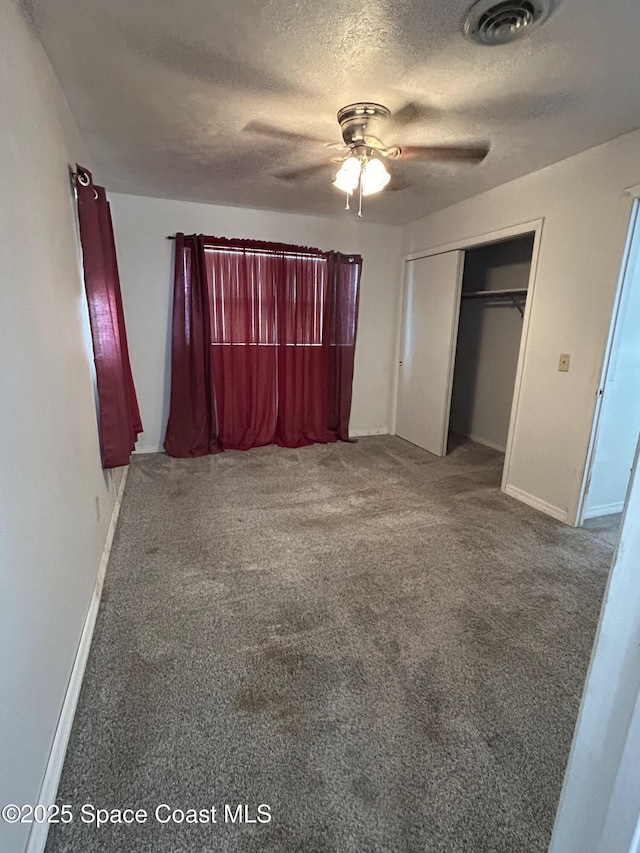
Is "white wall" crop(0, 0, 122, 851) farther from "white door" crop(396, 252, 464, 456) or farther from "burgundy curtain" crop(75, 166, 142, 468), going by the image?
"white door" crop(396, 252, 464, 456)

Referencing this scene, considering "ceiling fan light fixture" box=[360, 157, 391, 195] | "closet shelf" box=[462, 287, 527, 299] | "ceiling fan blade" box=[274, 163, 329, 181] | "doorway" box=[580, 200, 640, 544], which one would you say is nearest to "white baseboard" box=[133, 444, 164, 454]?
"ceiling fan blade" box=[274, 163, 329, 181]

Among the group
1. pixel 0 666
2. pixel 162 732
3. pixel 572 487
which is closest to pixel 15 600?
pixel 0 666

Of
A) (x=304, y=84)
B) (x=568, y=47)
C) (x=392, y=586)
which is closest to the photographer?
(x=568, y=47)

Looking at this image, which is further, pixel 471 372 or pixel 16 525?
pixel 471 372

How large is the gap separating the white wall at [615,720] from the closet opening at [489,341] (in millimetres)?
3891

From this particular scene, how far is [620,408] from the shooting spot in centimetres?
264

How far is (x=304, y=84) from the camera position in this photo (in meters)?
1.82

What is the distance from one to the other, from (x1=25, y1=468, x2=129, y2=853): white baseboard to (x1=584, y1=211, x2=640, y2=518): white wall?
2.96 m

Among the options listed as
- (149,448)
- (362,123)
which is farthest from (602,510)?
(149,448)

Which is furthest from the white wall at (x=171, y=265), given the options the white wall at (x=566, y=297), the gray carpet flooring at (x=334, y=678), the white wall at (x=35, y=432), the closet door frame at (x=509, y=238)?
the white wall at (x=35, y=432)

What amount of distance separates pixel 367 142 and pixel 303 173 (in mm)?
Answer: 815

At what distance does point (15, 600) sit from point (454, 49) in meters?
2.34

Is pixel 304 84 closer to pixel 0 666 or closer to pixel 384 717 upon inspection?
pixel 0 666

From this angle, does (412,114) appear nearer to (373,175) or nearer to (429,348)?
(373,175)
